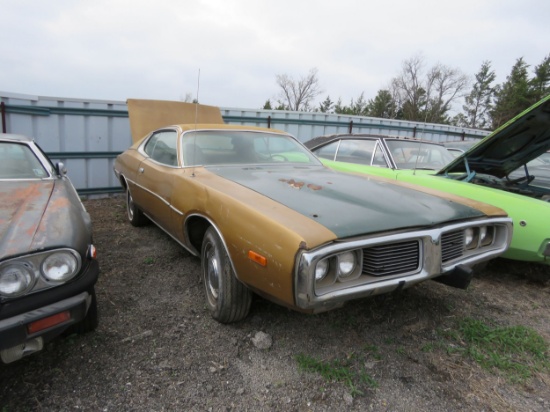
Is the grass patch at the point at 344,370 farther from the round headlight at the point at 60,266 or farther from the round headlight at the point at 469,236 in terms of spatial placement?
the round headlight at the point at 60,266

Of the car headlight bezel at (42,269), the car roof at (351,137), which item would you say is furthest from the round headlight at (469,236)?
the car roof at (351,137)

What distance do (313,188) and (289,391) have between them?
1257mm

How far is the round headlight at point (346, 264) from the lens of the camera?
167 cm

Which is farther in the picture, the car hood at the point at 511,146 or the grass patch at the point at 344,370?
the car hood at the point at 511,146

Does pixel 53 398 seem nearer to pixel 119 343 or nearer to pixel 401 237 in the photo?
pixel 119 343

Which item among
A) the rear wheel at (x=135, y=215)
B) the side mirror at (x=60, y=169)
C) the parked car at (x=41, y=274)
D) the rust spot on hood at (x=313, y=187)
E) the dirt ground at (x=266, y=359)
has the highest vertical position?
the rust spot on hood at (x=313, y=187)

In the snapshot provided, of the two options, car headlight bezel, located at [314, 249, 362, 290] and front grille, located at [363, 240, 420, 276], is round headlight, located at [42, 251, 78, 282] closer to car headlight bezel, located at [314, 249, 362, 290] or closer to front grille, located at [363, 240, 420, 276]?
car headlight bezel, located at [314, 249, 362, 290]

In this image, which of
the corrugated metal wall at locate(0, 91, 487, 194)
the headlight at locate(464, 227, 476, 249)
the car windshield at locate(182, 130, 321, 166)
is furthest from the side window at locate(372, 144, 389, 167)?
the headlight at locate(464, 227, 476, 249)

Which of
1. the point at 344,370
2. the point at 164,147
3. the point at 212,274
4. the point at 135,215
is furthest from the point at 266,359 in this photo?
the point at 135,215

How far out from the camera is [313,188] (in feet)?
7.58

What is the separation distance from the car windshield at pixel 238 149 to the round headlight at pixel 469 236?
65.6 inches

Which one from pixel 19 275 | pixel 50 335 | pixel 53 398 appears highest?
pixel 19 275

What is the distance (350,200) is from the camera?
209cm

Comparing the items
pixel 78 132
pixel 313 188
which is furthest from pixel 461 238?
pixel 78 132
